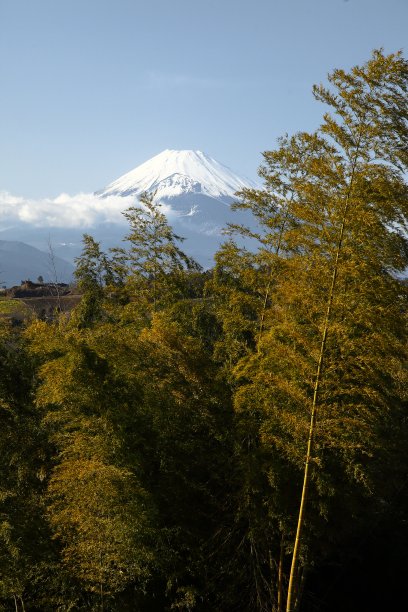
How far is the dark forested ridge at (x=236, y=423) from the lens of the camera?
17.1ft

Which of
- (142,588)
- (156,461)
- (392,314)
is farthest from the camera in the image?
(142,588)

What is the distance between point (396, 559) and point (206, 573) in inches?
235

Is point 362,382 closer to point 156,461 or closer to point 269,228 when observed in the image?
point 156,461

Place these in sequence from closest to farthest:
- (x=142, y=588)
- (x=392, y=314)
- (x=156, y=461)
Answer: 1. (x=392, y=314)
2. (x=156, y=461)
3. (x=142, y=588)

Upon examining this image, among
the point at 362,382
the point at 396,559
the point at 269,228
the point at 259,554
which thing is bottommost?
the point at 396,559

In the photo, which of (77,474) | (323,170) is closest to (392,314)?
(323,170)

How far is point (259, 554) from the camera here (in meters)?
6.56

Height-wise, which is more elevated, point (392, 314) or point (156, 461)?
point (392, 314)

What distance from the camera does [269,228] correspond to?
28.0 ft

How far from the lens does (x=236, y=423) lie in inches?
254

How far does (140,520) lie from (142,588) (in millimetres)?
1569

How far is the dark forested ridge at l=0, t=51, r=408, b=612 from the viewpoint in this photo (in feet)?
17.1

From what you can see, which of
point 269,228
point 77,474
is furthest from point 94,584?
point 269,228

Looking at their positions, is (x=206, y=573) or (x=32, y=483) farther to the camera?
(x=32, y=483)
